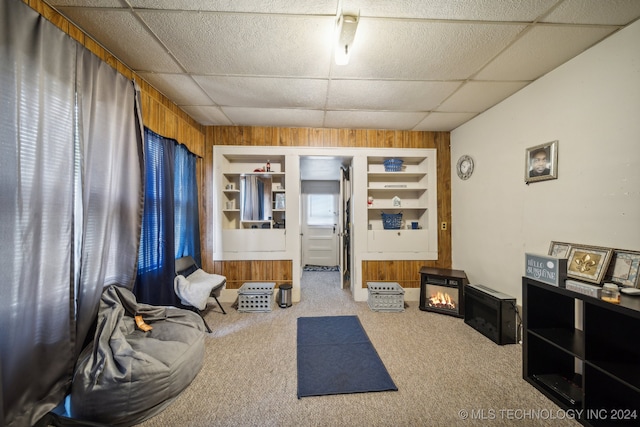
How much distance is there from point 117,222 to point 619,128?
351 centimetres

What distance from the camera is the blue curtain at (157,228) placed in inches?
80.1

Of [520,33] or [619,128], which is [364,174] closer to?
[520,33]

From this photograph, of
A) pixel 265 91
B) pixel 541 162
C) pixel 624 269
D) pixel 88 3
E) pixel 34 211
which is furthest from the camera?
pixel 265 91

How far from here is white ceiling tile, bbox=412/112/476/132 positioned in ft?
9.16

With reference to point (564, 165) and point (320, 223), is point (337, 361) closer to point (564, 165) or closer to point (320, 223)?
point (564, 165)

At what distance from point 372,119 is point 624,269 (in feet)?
8.12

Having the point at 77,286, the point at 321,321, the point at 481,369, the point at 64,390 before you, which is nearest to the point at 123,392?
the point at 64,390

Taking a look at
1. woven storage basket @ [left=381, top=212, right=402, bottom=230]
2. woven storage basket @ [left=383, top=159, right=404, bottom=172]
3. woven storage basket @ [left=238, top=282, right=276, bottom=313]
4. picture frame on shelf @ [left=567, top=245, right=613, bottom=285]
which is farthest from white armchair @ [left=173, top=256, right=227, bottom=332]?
picture frame on shelf @ [left=567, top=245, right=613, bottom=285]

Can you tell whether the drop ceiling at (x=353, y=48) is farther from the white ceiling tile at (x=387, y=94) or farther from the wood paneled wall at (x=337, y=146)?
the wood paneled wall at (x=337, y=146)

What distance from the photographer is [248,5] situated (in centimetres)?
133

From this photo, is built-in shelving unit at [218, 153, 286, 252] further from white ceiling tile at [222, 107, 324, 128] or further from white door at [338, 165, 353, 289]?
white door at [338, 165, 353, 289]

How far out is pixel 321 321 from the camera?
2.60 metres

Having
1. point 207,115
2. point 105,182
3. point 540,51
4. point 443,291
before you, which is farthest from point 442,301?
point 207,115

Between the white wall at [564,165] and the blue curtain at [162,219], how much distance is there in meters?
3.46
